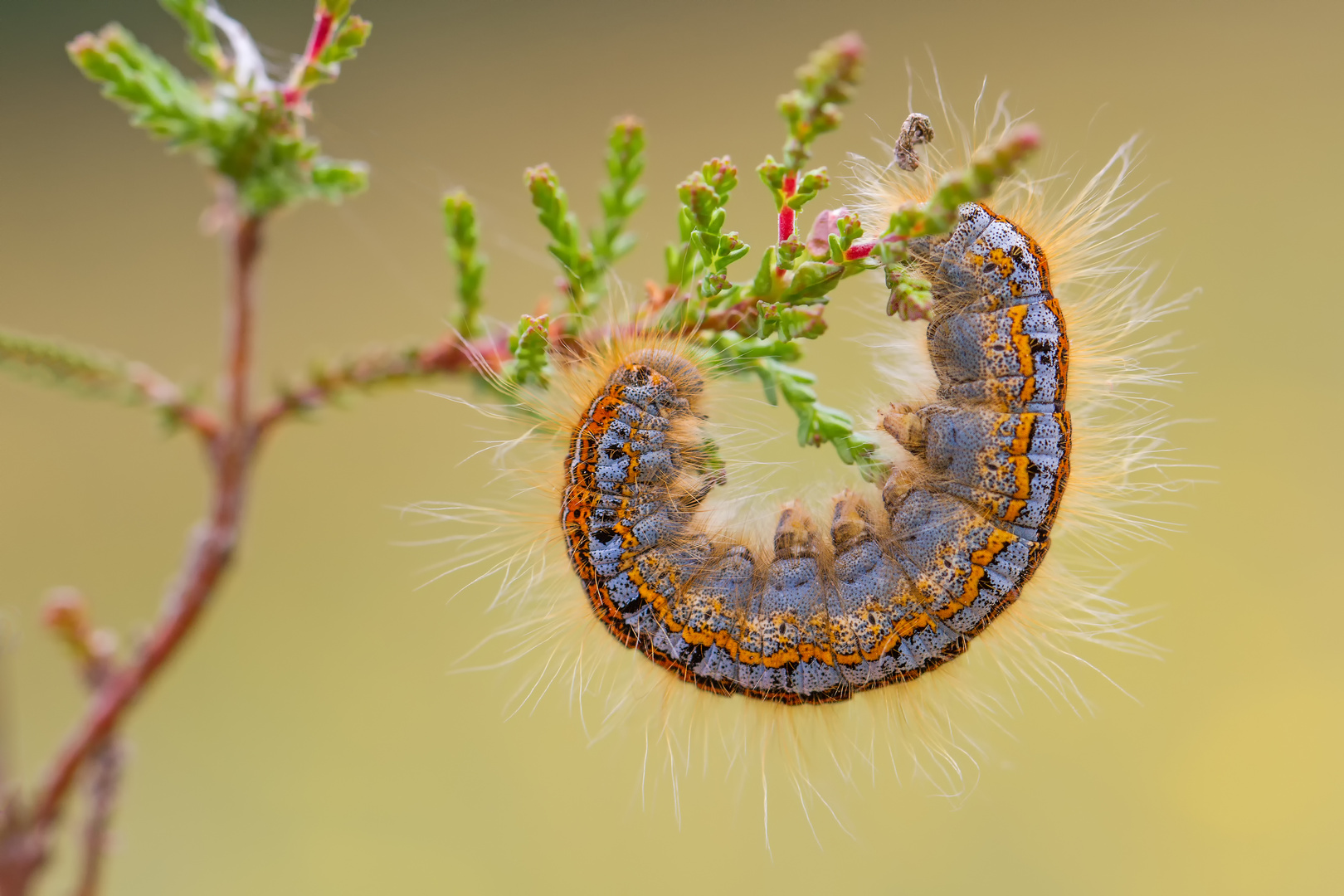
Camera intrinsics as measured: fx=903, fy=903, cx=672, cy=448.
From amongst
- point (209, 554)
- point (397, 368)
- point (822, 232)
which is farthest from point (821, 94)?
point (209, 554)

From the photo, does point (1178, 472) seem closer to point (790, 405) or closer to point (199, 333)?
point (790, 405)

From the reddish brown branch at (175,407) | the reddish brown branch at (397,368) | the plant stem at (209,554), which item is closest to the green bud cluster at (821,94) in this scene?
the reddish brown branch at (397,368)

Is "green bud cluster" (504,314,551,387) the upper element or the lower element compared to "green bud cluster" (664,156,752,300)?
lower

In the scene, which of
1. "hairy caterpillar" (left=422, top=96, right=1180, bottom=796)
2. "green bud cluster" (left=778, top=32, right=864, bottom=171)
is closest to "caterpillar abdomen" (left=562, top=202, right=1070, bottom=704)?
"hairy caterpillar" (left=422, top=96, right=1180, bottom=796)

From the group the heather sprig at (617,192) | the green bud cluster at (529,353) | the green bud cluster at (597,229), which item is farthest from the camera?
the heather sprig at (617,192)

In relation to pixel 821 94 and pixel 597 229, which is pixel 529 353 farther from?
pixel 821 94

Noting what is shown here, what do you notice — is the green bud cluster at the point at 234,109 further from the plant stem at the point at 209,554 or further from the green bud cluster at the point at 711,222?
the green bud cluster at the point at 711,222

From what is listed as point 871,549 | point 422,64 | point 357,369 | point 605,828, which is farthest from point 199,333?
point 871,549

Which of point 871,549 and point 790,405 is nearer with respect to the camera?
point 790,405

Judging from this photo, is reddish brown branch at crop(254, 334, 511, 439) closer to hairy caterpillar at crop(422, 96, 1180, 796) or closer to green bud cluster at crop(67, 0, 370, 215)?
hairy caterpillar at crop(422, 96, 1180, 796)
